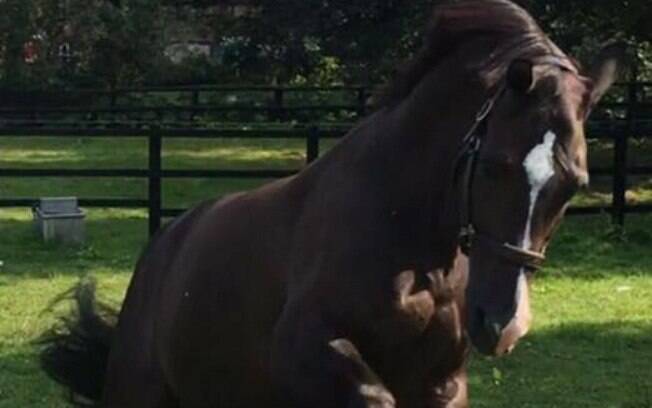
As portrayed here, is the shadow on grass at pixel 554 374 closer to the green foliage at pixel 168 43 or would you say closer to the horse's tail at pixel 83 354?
the horse's tail at pixel 83 354

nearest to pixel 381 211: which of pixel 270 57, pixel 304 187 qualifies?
pixel 304 187

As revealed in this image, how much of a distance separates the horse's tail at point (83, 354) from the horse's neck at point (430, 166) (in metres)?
1.93

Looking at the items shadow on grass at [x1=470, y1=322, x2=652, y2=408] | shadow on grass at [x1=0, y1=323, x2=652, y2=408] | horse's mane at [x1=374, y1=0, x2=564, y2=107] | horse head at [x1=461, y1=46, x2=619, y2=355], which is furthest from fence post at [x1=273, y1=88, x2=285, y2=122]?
horse head at [x1=461, y1=46, x2=619, y2=355]

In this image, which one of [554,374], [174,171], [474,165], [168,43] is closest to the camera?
[474,165]

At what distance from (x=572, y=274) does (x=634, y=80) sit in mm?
12969

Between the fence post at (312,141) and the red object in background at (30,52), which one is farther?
the red object in background at (30,52)

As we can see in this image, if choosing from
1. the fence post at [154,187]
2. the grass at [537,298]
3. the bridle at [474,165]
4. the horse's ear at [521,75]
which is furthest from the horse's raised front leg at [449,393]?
the fence post at [154,187]

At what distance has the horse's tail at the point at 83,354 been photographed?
5.50 metres

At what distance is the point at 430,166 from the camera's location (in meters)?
3.88

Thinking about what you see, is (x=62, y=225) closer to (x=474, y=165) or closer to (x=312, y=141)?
(x=312, y=141)

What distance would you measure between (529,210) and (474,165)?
0.24 meters

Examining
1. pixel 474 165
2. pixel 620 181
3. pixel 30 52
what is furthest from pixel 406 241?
pixel 30 52

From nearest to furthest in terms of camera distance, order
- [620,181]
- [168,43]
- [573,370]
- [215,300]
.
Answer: [215,300], [573,370], [620,181], [168,43]

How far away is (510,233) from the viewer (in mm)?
3434
